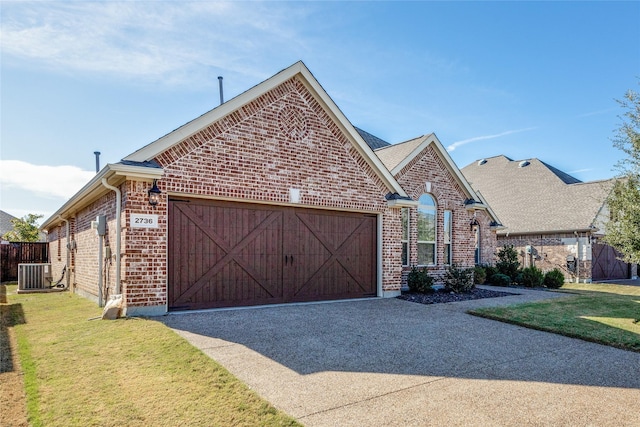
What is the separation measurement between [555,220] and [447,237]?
10.0 metres

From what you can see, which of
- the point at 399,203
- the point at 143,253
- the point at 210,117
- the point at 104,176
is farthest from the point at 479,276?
the point at 104,176

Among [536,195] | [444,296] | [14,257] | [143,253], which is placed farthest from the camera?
[536,195]

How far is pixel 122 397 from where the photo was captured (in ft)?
13.2

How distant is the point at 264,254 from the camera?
9367 millimetres

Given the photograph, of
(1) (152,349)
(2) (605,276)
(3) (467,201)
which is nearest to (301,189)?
(1) (152,349)

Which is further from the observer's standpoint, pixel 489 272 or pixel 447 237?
pixel 489 272

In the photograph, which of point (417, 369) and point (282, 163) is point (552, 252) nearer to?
point (282, 163)

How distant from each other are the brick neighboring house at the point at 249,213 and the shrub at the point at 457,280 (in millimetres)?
2194

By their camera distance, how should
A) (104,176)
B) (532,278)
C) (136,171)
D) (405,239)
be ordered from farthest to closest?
(532,278) < (405,239) < (104,176) < (136,171)

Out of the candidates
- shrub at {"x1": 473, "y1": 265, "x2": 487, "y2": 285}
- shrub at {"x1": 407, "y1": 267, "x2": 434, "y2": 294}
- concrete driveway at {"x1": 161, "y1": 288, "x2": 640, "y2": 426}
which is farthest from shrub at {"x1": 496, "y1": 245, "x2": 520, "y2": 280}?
concrete driveway at {"x1": 161, "y1": 288, "x2": 640, "y2": 426}

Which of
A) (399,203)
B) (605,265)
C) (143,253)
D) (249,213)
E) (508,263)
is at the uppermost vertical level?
(399,203)

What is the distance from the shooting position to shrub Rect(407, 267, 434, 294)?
12.4 meters

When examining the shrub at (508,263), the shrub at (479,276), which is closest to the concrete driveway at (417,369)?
the shrub at (479,276)

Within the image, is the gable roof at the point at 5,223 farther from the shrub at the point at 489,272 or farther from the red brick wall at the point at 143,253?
the shrub at the point at 489,272
